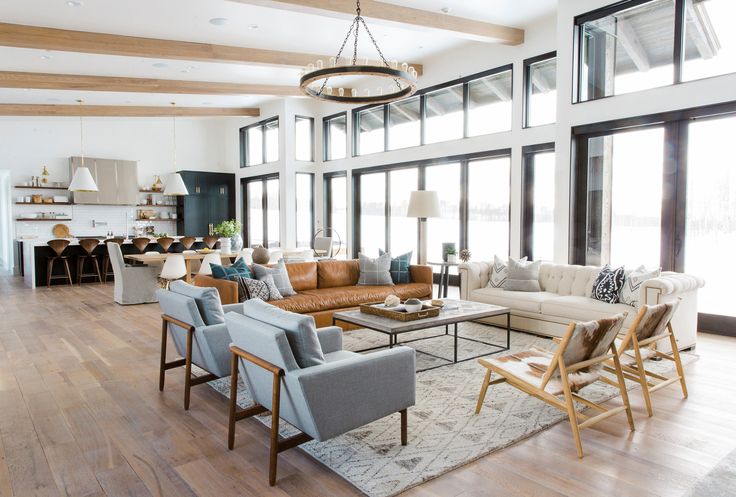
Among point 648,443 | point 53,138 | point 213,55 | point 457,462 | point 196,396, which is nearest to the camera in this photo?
point 457,462

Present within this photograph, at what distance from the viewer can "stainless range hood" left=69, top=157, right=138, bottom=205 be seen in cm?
1203

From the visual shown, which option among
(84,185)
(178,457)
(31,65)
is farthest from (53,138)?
(178,457)

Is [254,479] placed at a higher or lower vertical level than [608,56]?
lower

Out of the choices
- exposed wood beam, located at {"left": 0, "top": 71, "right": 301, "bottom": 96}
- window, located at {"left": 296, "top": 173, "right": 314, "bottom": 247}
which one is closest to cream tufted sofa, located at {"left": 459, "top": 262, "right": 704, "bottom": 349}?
exposed wood beam, located at {"left": 0, "top": 71, "right": 301, "bottom": 96}

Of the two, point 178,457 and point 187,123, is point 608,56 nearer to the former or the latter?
point 178,457

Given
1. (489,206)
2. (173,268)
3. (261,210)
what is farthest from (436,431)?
(261,210)

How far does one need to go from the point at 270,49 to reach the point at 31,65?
12.4ft

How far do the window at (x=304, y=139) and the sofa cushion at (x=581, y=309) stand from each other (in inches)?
321

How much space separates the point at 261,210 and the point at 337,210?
8.49 ft

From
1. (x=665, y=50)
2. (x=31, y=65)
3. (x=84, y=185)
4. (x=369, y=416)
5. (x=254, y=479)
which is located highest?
(x=31, y=65)

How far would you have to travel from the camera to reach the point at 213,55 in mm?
7535

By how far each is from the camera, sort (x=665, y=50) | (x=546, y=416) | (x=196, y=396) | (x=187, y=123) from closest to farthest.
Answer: (x=546, y=416)
(x=196, y=396)
(x=665, y=50)
(x=187, y=123)

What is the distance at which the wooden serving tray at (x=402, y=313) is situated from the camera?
4395 mm

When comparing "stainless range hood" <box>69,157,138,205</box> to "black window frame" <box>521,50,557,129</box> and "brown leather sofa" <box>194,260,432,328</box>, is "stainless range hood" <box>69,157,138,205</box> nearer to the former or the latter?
"brown leather sofa" <box>194,260,432,328</box>
